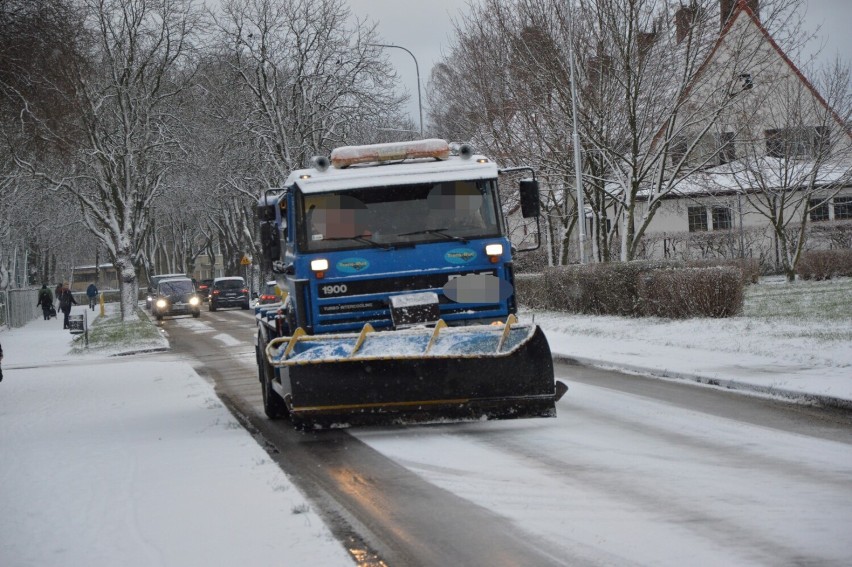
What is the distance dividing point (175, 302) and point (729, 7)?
96.3ft

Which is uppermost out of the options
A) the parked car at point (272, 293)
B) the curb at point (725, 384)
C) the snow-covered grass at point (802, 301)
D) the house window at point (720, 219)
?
the house window at point (720, 219)

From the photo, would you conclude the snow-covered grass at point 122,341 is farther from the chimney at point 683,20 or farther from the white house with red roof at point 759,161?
the chimney at point 683,20

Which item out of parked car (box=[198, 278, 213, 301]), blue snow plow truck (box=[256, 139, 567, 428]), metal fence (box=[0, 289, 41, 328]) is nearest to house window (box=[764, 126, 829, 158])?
blue snow plow truck (box=[256, 139, 567, 428])

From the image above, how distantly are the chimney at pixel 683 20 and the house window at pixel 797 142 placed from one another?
11.3 m

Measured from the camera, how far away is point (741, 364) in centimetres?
1493

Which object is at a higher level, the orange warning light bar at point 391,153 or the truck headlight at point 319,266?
the orange warning light bar at point 391,153

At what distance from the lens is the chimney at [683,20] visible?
2700 cm

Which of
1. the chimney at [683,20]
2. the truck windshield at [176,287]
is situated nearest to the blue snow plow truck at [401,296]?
the chimney at [683,20]

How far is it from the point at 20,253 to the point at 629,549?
88.0 m

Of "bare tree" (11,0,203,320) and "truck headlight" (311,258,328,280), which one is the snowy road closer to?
"truck headlight" (311,258,328,280)

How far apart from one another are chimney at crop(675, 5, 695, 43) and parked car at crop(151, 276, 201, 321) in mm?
27609

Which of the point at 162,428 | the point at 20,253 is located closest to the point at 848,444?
the point at 162,428

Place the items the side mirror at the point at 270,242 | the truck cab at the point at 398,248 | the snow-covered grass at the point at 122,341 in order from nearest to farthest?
the truck cab at the point at 398,248
the side mirror at the point at 270,242
the snow-covered grass at the point at 122,341

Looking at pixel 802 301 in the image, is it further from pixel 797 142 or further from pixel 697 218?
pixel 697 218
